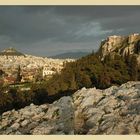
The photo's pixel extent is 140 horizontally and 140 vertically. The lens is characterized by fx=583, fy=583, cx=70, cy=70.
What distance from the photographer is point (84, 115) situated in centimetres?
1205

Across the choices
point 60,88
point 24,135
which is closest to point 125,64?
point 60,88

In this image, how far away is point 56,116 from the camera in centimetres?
1214

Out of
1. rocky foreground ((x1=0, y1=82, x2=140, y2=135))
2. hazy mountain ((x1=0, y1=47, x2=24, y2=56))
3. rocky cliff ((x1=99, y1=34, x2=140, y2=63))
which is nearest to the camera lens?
rocky foreground ((x1=0, y1=82, x2=140, y2=135))

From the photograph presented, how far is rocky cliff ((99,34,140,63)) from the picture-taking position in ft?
39.9

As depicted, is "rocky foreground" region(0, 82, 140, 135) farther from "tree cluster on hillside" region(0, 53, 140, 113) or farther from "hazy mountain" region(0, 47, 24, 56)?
"hazy mountain" region(0, 47, 24, 56)

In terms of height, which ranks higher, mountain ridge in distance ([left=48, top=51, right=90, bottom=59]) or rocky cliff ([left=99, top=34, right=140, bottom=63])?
rocky cliff ([left=99, top=34, right=140, bottom=63])

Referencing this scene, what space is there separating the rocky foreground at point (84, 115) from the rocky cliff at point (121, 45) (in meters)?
0.71

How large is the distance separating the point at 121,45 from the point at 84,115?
5.44 ft

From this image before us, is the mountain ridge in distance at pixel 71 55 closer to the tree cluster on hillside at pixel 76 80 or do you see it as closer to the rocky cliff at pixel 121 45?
the tree cluster on hillside at pixel 76 80

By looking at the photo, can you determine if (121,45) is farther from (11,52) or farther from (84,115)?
(11,52)

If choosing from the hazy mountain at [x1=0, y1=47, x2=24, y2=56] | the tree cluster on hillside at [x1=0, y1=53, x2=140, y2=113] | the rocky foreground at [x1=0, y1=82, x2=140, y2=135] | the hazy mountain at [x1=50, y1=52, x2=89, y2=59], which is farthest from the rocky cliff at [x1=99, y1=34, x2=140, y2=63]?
the hazy mountain at [x1=0, y1=47, x2=24, y2=56]

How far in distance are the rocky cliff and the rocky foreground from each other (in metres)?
0.71

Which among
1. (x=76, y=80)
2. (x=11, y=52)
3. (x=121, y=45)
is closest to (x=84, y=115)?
(x=76, y=80)

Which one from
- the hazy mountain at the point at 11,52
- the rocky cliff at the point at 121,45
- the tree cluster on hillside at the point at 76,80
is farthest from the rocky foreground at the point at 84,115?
the hazy mountain at the point at 11,52
